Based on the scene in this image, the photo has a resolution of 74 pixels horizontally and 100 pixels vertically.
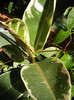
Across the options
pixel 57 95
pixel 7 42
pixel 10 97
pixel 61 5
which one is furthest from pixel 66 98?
pixel 61 5

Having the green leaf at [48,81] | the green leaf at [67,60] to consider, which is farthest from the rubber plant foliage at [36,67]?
the green leaf at [67,60]

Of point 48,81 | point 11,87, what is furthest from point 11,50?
point 48,81

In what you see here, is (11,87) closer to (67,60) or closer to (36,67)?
(36,67)

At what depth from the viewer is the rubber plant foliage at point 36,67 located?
40cm

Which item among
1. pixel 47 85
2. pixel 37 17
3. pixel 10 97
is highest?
pixel 37 17

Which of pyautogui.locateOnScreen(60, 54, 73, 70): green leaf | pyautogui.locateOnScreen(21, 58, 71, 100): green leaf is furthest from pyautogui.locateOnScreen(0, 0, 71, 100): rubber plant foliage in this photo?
pyautogui.locateOnScreen(60, 54, 73, 70): green leaf

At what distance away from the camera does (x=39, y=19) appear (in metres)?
0.59

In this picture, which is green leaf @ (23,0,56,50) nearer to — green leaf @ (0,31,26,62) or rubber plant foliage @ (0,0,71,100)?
rubber plant foliage @ (0,0,71,100)

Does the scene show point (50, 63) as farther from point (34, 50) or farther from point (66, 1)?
point (66, 1)

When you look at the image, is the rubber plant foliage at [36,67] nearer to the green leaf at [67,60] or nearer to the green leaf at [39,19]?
the green leaf at [39,19]

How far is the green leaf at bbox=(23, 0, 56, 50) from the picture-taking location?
551 mm

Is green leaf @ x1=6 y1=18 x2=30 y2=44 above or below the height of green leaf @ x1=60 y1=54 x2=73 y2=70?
above

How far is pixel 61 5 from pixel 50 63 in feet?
3.21

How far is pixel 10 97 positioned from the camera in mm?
579
